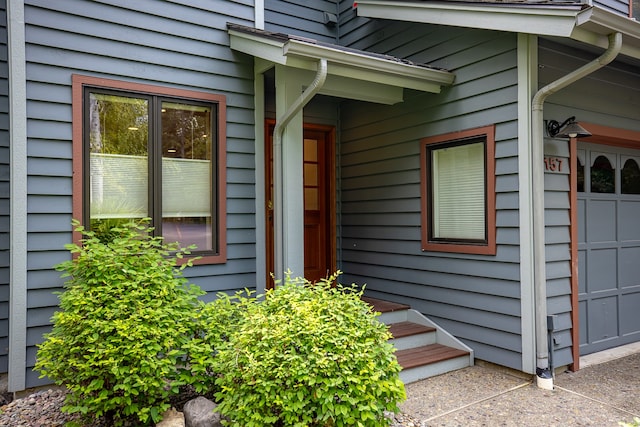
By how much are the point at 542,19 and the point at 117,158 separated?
3.36 meters

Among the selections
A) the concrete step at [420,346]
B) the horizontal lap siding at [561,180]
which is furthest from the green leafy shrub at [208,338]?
the horizontal lap siding at [561,180]

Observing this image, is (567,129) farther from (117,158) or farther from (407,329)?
(117,158)

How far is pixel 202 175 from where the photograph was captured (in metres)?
4.10

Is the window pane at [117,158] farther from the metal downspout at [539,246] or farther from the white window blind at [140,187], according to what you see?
the metal downspout at [539,246]

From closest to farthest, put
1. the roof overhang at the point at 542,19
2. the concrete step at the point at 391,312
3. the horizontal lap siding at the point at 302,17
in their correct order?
the roof overhang at the point at 542,19
the concrete step at the point at 391,312
the horizontal lap siding at the point at 302,17

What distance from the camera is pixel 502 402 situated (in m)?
3.39

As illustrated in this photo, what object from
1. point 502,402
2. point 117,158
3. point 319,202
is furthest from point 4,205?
point 502,402

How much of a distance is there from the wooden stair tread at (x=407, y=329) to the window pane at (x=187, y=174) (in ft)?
6.06

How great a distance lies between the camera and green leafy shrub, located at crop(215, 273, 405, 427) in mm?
2385

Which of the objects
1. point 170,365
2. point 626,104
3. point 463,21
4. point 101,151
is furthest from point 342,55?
point 626,104

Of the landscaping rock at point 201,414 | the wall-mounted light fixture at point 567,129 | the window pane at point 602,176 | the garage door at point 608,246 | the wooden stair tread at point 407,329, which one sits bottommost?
the landscaping rock at point 201,414

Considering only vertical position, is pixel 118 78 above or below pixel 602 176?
above

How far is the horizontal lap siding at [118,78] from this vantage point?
133 inches

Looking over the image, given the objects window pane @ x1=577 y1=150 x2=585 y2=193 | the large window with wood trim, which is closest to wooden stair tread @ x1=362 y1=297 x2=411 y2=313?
the large window with wood trim
